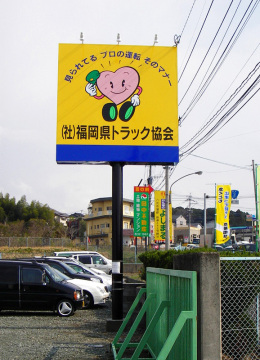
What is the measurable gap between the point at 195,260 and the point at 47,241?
44500mm

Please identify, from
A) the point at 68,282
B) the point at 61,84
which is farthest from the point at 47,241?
the point at 61,84

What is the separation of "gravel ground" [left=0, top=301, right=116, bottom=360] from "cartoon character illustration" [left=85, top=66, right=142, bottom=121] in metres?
5.25

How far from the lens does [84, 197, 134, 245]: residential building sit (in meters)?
80.8

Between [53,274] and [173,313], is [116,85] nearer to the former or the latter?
[53,274]

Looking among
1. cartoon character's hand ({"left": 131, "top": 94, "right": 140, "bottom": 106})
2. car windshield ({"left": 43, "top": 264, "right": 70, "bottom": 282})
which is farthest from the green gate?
car windshield ({"left": 43, "top": 264, "right": 70, "bottom": 282})

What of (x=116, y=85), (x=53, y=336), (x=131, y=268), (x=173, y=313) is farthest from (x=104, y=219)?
(x=173, y=313)

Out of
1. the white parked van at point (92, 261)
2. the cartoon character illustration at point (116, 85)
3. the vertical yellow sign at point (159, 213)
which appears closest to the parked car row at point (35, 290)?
the cartoon character illustration at point (116, 85)

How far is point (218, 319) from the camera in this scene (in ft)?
18.9

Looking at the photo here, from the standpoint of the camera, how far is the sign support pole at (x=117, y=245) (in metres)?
11.6

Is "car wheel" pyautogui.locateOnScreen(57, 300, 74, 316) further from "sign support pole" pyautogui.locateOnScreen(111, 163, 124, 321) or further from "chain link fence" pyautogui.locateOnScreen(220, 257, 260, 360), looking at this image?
"chain link fence" pyautogui.locateOnScreen(220, 257, 260, 360)

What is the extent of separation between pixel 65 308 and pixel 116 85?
258 inches

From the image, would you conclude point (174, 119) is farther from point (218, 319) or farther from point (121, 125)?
point (218, 319)

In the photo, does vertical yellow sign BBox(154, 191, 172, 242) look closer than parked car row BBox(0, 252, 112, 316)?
No

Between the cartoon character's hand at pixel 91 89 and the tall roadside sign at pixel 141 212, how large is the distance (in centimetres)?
1555
